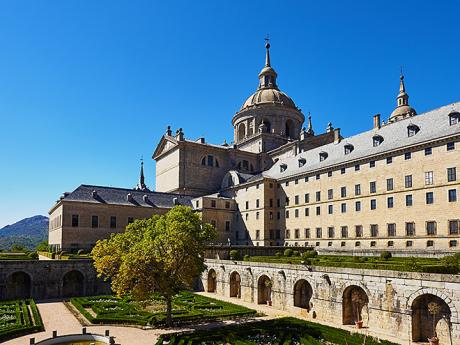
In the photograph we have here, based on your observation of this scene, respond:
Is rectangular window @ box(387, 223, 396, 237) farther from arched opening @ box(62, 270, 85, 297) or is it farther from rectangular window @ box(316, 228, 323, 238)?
arched opening @ box(62, 270, 85, 297)

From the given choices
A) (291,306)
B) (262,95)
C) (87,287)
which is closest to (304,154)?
(262,95)

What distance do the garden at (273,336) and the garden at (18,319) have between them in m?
9.56

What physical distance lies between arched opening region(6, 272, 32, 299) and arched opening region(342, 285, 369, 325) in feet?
99.6

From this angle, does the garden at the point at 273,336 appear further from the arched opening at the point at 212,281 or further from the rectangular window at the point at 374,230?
the rectangular window at the point at 374,230

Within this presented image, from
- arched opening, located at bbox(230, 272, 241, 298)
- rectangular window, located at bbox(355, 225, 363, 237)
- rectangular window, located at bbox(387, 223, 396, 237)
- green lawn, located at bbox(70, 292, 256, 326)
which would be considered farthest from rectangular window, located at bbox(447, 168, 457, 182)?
arched opening, located at bbox(230, 272, 241, 298)

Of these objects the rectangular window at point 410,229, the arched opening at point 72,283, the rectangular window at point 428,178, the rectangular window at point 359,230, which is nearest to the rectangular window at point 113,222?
the arched opening at point 72,283

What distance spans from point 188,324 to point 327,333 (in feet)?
33.4

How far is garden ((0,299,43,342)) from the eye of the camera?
24719mm

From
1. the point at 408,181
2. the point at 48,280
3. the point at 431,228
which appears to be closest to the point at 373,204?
the point at 408,181

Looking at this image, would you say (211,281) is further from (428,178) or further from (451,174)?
(451,174)

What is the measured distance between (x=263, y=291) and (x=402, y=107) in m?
56.4

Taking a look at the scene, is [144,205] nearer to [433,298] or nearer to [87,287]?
[87,287]

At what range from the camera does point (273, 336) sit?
77.8ft

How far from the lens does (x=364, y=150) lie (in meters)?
46.3
